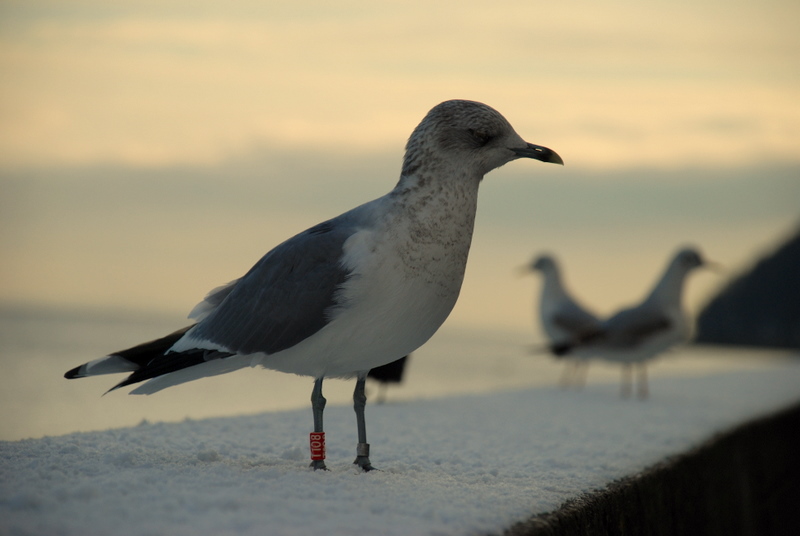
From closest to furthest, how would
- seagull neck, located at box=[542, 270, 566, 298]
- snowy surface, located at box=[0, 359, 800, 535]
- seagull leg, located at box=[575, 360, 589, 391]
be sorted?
snowy surface, located at box=[0, 359, 800, 535]
seagull leg, located at box=[575, 360, 589, 391]
seagull neck, located at box=[542, 270, 566, 298]

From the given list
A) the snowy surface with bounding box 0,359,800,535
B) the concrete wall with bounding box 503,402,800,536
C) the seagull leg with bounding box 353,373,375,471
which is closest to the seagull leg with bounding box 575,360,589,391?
the concrete wall with bounding box 503,402,800,536

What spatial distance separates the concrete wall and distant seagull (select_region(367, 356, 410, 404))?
2.85m

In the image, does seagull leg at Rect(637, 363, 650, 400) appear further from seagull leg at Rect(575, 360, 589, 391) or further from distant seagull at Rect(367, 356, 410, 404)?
distant seagull at Rect(367, 356, 410, 404)

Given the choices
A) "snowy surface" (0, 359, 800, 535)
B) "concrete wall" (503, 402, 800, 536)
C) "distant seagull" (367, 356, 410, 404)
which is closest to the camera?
"snowy surface" (0, 359, 800, 535)

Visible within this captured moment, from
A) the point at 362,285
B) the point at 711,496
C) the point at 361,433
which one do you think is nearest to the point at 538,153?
the point at 362,285

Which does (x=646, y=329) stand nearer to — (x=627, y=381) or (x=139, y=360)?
(x=627, y=381)

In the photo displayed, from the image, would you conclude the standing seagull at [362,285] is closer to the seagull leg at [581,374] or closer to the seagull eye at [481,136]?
the seagull eye at [481,136]

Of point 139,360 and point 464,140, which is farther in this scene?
point 139,360

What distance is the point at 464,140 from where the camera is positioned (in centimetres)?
372

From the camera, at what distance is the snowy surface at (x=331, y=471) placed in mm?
2779

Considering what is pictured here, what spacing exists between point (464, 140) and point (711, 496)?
318cm

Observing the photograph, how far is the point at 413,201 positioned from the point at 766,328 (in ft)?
73.2

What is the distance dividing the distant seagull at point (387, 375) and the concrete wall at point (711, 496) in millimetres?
2852

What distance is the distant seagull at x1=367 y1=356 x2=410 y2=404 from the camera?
767 cm
